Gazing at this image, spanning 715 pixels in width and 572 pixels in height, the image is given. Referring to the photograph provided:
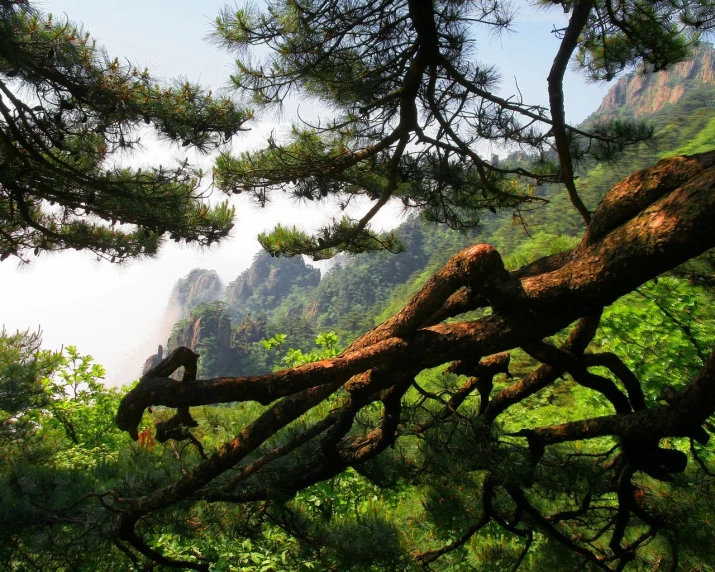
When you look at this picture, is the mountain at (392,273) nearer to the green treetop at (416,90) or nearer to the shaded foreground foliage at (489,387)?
the green treetop at (416,90)

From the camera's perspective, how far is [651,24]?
2.20 m

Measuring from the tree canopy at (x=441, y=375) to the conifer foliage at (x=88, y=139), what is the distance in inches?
14.3

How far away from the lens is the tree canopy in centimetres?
106

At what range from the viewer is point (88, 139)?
2.84 meters

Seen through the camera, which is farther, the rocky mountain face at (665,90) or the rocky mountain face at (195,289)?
the rocky mountain face at (195,289)

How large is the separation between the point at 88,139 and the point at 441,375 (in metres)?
2.54

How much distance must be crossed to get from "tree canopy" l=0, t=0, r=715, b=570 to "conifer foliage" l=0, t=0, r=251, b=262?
1.19 ft

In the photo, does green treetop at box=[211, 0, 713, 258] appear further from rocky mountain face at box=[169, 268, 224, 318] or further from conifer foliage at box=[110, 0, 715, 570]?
rocky mountain face at box=[169, 268, 224, 318]

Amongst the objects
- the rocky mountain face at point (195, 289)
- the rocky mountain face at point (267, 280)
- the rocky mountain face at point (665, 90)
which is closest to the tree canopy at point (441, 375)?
the rocky mountain face at point (665, 90)

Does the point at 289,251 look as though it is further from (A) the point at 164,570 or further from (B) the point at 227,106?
(A) the point at 164,570

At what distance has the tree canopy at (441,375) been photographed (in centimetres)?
106

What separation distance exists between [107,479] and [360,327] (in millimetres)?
22378

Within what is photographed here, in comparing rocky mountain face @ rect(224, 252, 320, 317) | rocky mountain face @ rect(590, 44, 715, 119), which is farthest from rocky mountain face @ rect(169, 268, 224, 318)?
rocky mountain face @ rect(590, 44, 715, 119)

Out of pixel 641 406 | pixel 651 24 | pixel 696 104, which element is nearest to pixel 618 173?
pixel 696 104
